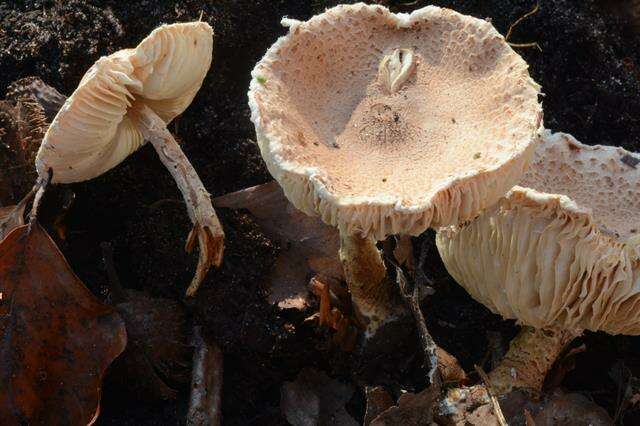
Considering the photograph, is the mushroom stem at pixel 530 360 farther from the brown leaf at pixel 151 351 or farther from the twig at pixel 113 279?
the twig at pixel 113 279

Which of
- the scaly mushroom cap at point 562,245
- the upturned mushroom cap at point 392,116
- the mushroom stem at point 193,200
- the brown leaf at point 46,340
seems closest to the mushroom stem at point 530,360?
the scaly mushroom cap at point 562,245

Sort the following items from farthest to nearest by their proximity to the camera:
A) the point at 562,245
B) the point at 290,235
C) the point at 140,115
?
the point at 290,235 → the point at 140,115 → the point at 562,245

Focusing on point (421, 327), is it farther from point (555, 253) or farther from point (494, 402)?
point (555, 253)

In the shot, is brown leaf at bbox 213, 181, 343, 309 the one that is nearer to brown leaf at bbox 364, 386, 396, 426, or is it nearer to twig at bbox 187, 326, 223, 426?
twig at bbox 187, 326, 223, 426

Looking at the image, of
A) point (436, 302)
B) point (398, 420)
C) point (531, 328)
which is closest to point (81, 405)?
point (398, 420)

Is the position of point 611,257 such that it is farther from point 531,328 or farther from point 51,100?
point 51,100

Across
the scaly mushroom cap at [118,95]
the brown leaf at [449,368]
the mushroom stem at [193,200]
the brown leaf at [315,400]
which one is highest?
the scaly mushroom cap at [118,95]

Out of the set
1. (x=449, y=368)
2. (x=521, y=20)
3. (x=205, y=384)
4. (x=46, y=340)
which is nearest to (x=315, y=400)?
(x=205, y=384)
